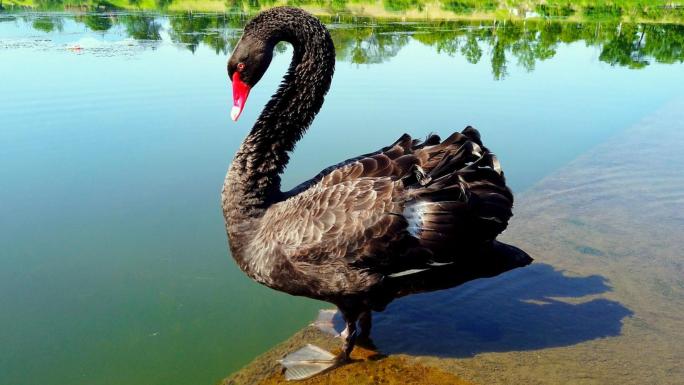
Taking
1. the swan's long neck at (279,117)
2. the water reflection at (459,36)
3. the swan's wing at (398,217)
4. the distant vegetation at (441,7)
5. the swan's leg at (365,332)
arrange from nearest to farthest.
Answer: the swan's wing at (398,217), the swan's long neck at (279,117), the swan's leg at (365,332), the water reflection at (459,36), the distant vegetation at (441,7)

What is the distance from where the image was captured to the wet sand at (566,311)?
3.21 metres

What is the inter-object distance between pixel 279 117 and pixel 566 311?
231 cm

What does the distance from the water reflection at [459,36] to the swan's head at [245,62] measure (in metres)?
9.36

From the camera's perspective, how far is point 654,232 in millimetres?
4582

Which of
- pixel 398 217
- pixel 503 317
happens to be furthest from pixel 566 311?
pixel 398 217

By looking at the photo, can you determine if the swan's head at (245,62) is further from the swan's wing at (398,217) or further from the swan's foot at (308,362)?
the swan's foot at (308,362)

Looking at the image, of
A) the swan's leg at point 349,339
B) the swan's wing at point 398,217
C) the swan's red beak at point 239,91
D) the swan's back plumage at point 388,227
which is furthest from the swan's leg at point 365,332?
the swan's red beak at point 239,91

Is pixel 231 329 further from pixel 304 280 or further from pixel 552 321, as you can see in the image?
pixel 552 321

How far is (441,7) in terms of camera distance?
2880 cm

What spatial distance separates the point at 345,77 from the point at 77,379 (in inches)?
364

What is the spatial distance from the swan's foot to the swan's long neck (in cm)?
87

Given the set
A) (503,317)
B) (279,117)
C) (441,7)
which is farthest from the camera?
(441,7)

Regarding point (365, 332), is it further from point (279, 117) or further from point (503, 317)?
point (279, 117)

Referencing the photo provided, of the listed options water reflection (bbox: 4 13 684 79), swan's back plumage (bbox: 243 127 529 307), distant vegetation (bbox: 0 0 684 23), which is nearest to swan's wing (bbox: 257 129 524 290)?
swan's back plumage (bbox: 243 127 529 307)
